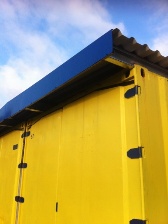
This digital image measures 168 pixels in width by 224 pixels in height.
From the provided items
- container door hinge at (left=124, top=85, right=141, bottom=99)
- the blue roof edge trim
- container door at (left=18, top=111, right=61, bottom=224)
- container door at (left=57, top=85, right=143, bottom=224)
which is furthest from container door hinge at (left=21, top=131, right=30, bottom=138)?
container door hinge at (left=124, top=85, right=141, bottom=99)

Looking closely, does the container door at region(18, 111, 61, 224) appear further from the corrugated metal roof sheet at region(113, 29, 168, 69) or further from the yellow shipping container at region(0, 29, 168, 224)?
the corrugated metal roof sheet at region(113, 29, 168, 69)

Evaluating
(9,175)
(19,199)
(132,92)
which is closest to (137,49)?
(132,92)

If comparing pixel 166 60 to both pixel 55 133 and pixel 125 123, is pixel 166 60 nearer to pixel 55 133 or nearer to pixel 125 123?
pixel 125 123

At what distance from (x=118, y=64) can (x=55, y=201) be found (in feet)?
6.87

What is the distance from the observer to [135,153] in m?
2.43

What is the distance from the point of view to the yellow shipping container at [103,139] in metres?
2.44

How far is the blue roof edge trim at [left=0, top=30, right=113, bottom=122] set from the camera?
2586 mm

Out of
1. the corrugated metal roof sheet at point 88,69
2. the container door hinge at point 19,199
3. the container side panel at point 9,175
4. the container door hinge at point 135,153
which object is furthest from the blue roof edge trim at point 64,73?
the container door hinge at point 19,199

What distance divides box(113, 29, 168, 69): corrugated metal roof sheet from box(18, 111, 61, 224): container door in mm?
1591

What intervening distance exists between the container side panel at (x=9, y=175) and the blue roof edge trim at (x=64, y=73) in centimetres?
61

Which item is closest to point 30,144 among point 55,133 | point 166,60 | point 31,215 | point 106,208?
point 55,133

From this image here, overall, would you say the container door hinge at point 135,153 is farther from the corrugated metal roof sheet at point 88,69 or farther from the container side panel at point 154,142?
the corrugated metal roof sheet at point 88,69

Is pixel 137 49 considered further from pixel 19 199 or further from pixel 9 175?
pixel 9 175

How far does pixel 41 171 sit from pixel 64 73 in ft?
5.51
